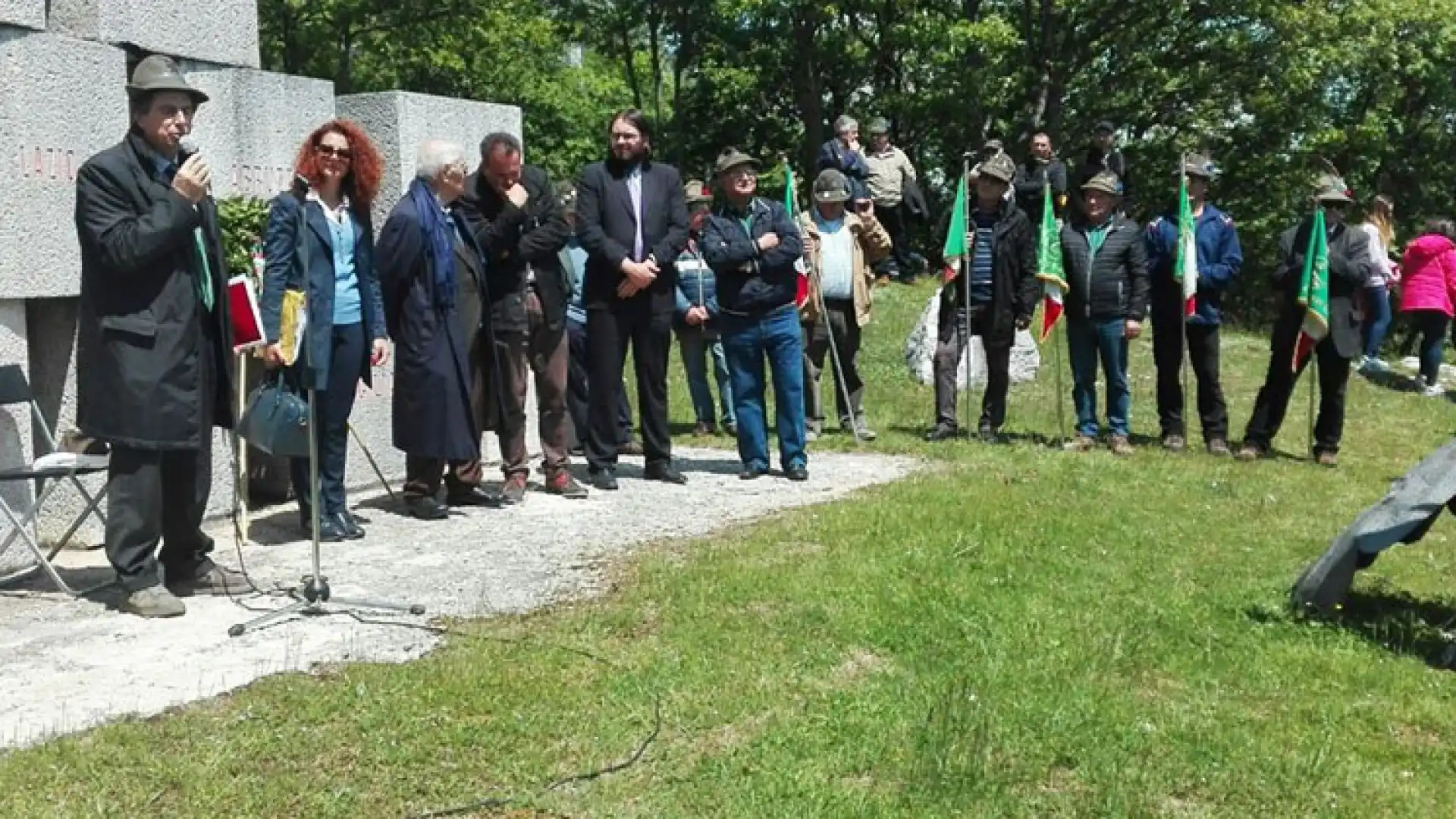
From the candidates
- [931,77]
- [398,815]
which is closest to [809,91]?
[931,77]

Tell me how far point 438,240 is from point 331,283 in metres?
0.76

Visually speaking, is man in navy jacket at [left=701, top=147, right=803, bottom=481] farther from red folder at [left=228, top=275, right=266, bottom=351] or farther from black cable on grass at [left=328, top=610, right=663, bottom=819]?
black cable on grass at [left=328, top=610, right=663, bottom=819]

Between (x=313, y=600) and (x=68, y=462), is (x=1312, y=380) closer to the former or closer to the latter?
(x=313, y=600)

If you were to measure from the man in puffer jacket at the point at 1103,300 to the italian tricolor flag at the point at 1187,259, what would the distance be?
25 cm

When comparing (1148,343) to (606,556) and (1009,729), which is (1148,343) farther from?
(1009,729)

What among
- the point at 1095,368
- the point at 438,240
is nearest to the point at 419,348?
the point at 438,240

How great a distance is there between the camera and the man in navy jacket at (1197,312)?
11227mm

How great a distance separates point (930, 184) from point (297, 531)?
72.7ft

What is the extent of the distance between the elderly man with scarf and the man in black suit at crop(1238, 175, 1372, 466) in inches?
239

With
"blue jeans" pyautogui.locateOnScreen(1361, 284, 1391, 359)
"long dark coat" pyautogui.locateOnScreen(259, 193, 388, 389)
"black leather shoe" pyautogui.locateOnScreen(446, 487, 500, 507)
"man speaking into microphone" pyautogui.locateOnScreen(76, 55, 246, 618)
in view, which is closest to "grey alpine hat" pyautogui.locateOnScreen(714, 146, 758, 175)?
"black leather shoe" pyautogui.locateOnScreen(446, 487, 500, 507)

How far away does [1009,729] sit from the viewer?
16.1 ft

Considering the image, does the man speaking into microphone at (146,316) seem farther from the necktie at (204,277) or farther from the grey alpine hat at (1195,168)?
the grey alpine hat at (1195,168)

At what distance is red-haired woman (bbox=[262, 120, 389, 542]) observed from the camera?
287 inches

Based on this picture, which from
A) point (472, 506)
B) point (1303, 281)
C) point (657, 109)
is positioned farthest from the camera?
point (657, 109)
